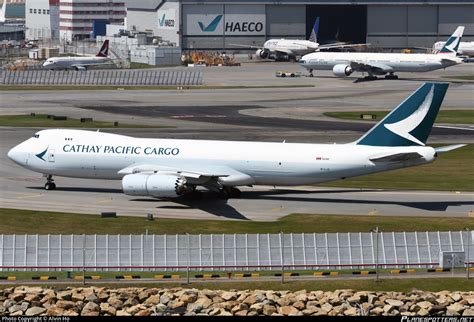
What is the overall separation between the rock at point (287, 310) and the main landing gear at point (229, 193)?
33.7m

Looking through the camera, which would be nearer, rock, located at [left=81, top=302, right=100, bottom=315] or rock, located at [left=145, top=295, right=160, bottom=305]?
rock, located at [left=81, top=302, right=100, bottom=315]

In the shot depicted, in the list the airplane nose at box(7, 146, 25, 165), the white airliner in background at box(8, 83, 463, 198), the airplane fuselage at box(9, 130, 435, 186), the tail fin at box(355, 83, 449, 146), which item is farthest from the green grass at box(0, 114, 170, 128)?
the tail fin at box(355, 83, 449, 146)

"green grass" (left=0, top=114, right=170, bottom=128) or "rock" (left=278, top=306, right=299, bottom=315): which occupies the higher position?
"green grass" (left=0, top=114, right=170, bottom=128)

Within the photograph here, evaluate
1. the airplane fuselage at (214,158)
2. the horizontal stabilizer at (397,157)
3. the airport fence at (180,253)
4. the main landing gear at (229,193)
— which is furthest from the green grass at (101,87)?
the airport fence at (180,253)

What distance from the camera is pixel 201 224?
75.6 metres

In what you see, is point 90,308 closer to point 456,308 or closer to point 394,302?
point 394,302

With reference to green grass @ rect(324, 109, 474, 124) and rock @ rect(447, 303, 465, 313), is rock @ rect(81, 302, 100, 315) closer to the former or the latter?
rock @ rect(447, 303, 465, 313)

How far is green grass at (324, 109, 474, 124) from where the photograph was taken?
14135cm

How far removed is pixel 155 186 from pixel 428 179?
25.7 meters

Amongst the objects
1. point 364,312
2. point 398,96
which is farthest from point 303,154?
point 398,96

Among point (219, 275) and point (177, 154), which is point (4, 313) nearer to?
point (219, 275)

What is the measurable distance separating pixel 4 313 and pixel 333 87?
470 ft

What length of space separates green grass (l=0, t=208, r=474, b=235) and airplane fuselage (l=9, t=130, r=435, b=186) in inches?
192

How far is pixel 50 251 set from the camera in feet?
200
